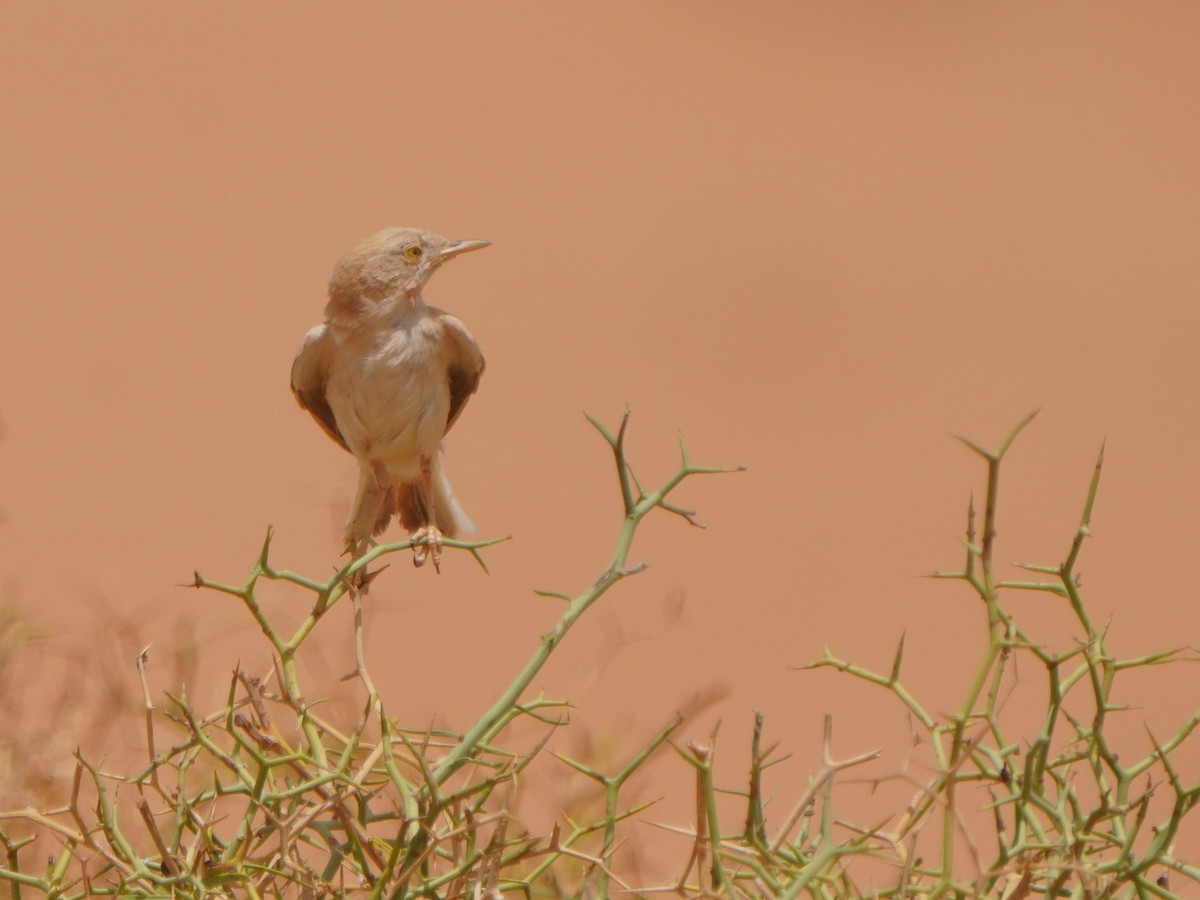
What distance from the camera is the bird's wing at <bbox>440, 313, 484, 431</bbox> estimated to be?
472 cm

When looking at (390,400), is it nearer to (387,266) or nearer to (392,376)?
(392,376)

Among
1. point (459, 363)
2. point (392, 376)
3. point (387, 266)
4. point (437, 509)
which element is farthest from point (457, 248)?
point (437, 509)

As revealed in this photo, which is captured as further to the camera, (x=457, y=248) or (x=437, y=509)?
(x=457, y=248)

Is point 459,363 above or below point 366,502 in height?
above

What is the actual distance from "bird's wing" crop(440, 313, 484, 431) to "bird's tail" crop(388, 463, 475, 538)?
0.77 ft

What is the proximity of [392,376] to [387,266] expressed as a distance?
432mm

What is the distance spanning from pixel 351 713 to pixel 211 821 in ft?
4.11

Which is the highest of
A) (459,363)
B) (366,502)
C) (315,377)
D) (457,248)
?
(457,248)

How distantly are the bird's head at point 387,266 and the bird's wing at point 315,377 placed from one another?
153 millimetres

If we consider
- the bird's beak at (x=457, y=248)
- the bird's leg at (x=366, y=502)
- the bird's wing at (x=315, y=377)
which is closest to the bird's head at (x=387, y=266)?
the bird's beak at (x=457, y=248)

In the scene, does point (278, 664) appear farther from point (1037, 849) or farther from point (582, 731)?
point (582, 731)

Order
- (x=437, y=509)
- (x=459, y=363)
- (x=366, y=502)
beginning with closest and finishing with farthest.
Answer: (x=366, y=502)
(x=437, y=509)
(x=459, y=363)

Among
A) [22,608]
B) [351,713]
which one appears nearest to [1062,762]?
[351,713]

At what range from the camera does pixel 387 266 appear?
15.3 feet
